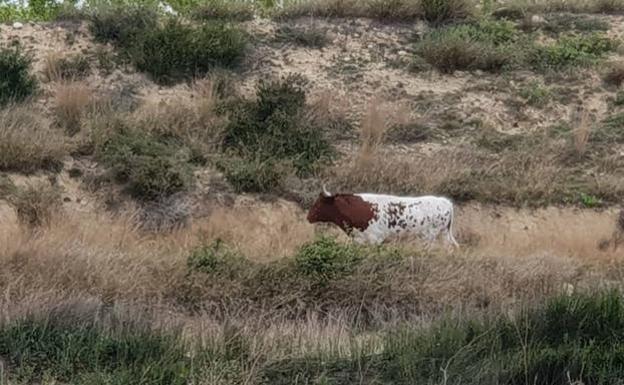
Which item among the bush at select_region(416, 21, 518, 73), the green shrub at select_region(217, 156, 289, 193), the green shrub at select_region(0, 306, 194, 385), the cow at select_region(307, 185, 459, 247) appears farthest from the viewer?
the bush at select_region(416, 21, 518, 73)

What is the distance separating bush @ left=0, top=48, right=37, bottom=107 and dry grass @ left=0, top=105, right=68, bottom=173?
2.66ft

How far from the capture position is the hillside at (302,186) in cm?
945

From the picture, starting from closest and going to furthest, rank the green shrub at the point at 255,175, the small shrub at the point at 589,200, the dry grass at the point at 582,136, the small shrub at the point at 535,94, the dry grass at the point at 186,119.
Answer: the green shrub at the point at 255,175, the small shrub at the point at 589,200, the dry grass at the point at 186,119, the dry grass at the point at 582,136, the small shrub at the point at 535,94

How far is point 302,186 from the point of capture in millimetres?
20141

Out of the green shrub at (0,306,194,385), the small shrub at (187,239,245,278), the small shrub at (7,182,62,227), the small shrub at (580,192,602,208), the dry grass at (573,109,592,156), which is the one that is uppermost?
the green shrub at (0,306,194,385)

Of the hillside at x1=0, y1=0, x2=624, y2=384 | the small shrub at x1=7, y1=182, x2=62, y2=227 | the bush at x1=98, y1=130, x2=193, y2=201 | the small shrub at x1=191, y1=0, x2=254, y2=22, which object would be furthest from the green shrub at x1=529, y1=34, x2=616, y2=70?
the small shrub at x1=7, y1=182, x2=62, y2=227

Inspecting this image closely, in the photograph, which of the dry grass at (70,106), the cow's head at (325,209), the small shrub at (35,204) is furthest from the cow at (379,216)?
the dry grass at (70,106)

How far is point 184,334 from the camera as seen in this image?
9.86 meters

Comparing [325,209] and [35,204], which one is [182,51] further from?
[325,209]

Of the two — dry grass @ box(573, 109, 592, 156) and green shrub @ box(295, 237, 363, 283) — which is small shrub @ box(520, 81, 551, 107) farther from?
green shrub @ box(295, 237, 363, 283)

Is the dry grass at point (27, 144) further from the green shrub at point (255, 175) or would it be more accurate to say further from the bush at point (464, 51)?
→ the bush at point (464, 51)

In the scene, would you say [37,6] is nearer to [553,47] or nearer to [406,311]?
[553,47]

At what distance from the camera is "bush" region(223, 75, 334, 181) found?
829 inches

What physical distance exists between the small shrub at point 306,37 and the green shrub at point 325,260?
12.9 metres
